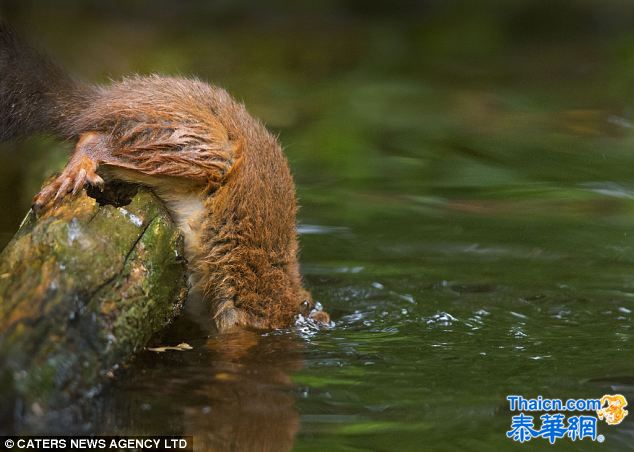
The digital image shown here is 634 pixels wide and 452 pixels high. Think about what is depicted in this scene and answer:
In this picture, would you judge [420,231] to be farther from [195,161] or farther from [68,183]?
[68,183]

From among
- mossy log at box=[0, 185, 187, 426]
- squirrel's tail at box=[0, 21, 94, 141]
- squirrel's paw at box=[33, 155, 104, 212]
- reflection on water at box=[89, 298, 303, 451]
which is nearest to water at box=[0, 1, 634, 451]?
reflection on water at box=[89, 298, 303, 451]

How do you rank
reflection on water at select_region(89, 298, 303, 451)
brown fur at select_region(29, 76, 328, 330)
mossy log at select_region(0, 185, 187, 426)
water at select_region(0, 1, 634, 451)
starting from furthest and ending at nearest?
brown fur at select_region(29, 76, 328, 330)
water at select_region(0, 1, 634, 451)
reflection on water at select_region(89, 298, 303, 451)
mossy log at select_region(0, 185, 187, 426)

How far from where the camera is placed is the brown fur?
4.86 metres

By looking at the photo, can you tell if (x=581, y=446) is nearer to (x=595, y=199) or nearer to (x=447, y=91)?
(x=595, y=199)

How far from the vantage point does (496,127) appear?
9453 mm

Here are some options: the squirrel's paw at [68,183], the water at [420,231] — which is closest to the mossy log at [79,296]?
the squirrel's paw at [68,183]

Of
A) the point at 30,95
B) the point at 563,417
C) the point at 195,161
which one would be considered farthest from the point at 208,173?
the point at 563,417

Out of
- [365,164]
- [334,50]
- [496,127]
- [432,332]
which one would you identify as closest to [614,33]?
[334,50]

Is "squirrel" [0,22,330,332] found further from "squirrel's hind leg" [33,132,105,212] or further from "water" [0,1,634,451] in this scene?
"water" [0,1,634,451]

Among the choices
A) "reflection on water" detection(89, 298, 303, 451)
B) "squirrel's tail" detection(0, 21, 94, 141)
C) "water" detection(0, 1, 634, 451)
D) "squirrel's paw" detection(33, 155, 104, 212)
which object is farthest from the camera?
"squirrel's tail" detection(0, 21, 94, 141)

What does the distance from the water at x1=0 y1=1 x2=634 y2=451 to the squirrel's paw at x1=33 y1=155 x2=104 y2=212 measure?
0.78 m

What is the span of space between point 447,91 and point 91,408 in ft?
24.4

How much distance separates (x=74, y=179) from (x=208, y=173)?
2.18ft

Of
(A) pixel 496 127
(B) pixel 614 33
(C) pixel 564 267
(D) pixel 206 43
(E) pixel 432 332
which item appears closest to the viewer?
(E) pixel 432 332
